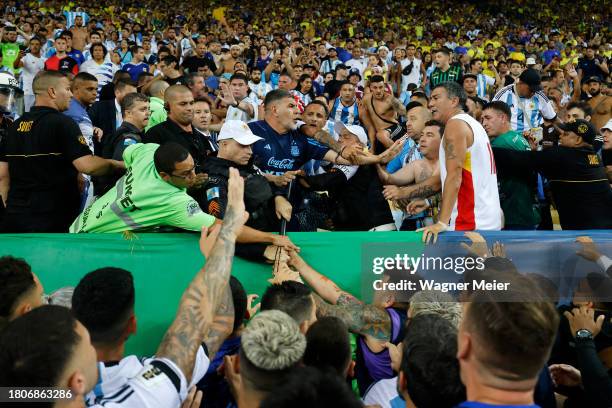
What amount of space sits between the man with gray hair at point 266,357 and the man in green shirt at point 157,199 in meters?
1.82

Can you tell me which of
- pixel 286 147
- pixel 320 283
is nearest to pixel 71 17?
pixel 286 147

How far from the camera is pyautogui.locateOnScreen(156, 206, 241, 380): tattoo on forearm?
2.27m

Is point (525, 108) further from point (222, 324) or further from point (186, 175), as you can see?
point (222, 324)

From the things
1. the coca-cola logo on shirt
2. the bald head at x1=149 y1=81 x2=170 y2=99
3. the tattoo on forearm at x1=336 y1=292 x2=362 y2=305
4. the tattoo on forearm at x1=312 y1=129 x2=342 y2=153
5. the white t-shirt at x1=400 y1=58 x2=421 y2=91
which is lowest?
the tattoo on forearm at x1=336 y1=292 x2=362 y2=305

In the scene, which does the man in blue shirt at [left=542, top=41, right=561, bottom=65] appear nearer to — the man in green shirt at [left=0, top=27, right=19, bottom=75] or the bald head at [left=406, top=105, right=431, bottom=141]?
the man in green shirt at [left=0, top=27, right=19, bottom=75]

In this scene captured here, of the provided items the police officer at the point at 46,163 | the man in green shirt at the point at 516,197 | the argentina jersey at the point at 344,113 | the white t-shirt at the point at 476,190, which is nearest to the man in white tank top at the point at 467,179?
the white t-shirt at the point at 476,190

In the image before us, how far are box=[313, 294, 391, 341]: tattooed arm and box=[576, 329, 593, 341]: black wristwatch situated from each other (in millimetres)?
870

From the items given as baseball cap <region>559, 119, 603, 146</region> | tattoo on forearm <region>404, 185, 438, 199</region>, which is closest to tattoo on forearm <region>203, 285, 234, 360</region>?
tattoo on forearm <region>404, 185, 438, 199</region>

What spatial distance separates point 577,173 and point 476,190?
119 centimetres

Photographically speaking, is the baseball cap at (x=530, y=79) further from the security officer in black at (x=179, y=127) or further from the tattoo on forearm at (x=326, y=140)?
the security officer in black at (x=179, y=127)

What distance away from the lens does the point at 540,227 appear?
6656 millimetres

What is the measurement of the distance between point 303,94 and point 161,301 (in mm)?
8715

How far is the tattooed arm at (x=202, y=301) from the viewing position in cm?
228

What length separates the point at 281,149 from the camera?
533 centimetres
